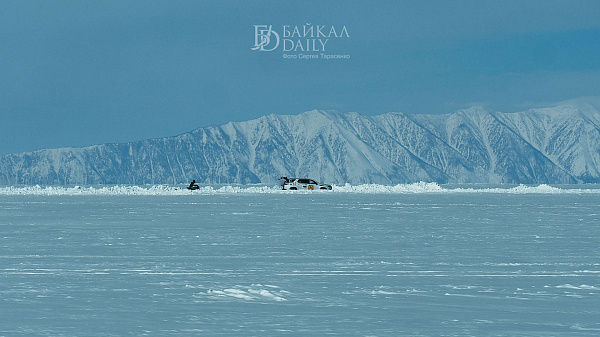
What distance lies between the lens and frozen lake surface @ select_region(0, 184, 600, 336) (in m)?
9.47

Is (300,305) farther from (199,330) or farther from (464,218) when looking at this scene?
(464,218)

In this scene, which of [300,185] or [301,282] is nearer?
[301,282]

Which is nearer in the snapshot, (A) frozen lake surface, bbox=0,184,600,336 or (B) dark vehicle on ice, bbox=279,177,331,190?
(A) frozen lake surface, bbox=0,184,600,336

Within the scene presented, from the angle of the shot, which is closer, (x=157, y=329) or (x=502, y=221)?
(x=157, y=329)

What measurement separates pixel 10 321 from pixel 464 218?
872 inches

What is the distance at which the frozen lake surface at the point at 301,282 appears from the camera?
947 cm

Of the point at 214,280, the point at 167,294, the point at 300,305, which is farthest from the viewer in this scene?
the point at 214,280

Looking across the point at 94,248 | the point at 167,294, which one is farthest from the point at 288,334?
the point at 94,248

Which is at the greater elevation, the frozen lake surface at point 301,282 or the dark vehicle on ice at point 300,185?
the dark vehicle on ice at point 300,185

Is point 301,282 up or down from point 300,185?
down

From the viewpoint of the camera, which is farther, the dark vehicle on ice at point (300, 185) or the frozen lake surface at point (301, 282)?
the dark vehicle on ice at point (300, 185)

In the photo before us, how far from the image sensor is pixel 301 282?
12.7 meters

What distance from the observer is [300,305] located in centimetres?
1070

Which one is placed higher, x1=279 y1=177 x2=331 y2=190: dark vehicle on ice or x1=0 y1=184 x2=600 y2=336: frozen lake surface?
x1=279 y1=177 x2=331 y2=190: dark vehicle on ice
